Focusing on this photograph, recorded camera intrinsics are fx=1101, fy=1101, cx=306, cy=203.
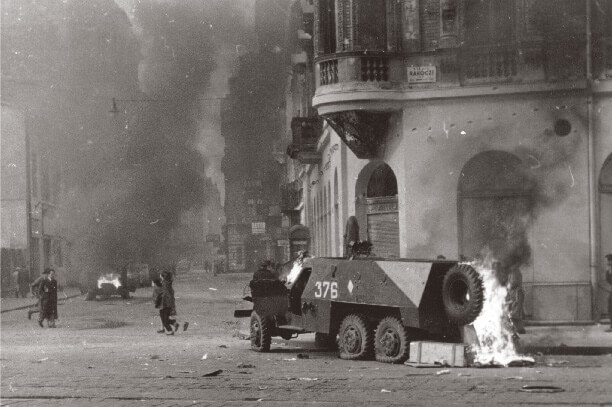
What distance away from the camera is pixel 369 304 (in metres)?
18.2

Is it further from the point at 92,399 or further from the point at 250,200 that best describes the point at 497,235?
the point at 250,200

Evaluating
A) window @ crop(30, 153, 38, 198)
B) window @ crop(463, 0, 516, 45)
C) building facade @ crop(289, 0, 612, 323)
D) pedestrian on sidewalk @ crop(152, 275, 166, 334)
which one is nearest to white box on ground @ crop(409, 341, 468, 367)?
building facade @ crop(289, 0, 612, 323)

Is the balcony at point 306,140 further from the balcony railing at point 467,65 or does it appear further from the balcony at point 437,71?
the balcony at point 437,71

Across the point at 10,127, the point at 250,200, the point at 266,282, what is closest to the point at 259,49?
the point at 250,200

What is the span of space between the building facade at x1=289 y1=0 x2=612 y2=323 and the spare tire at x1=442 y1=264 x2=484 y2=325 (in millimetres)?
6531

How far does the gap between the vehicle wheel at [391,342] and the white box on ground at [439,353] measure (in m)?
0.25

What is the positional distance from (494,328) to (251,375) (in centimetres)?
398

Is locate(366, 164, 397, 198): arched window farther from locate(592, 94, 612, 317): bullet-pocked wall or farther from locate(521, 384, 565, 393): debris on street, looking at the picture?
locate(521, 384, 565, 393): debris on street

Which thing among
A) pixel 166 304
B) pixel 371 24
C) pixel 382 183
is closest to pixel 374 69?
pixel 371 24

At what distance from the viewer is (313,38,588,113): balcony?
24531 mm

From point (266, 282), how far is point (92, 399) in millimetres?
8044

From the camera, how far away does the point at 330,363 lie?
58.6ft

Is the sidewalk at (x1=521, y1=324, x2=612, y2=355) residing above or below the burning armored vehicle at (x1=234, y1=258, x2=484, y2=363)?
below

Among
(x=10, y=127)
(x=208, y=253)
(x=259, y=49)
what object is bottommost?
(x=208, y=253)
